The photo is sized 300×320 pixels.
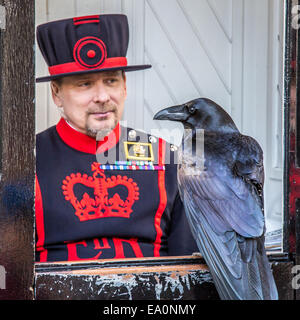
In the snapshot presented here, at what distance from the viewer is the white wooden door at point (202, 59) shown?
2055 mm

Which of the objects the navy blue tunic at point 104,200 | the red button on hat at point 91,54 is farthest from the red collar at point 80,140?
the red button on hat at point 91,54

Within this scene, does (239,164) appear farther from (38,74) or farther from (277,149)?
(38,74)

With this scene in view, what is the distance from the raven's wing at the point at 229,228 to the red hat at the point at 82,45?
580 millimetres

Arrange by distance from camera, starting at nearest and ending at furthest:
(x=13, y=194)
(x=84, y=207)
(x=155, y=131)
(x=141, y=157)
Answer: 1. (x=13, y=194)
2. (x=84, y=207)
3. (x=141, y=157)
4. (x=155, y=131)

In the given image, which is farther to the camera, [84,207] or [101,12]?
[101,12]

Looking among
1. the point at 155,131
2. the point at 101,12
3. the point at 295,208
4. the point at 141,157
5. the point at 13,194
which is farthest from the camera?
the point at 155,131

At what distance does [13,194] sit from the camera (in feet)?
3.90

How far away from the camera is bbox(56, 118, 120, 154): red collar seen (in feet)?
6.13

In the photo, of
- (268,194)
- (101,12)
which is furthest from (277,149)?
(101,12)

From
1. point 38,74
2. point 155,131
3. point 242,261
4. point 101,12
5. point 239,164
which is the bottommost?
point 242,261

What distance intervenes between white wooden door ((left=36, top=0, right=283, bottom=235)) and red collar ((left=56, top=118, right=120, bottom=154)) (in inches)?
5.2

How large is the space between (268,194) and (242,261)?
2.59ft

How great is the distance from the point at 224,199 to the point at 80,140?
0.71 metres

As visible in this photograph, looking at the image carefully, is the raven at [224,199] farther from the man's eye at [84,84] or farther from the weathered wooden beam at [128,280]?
the man's eye at [84,84]
